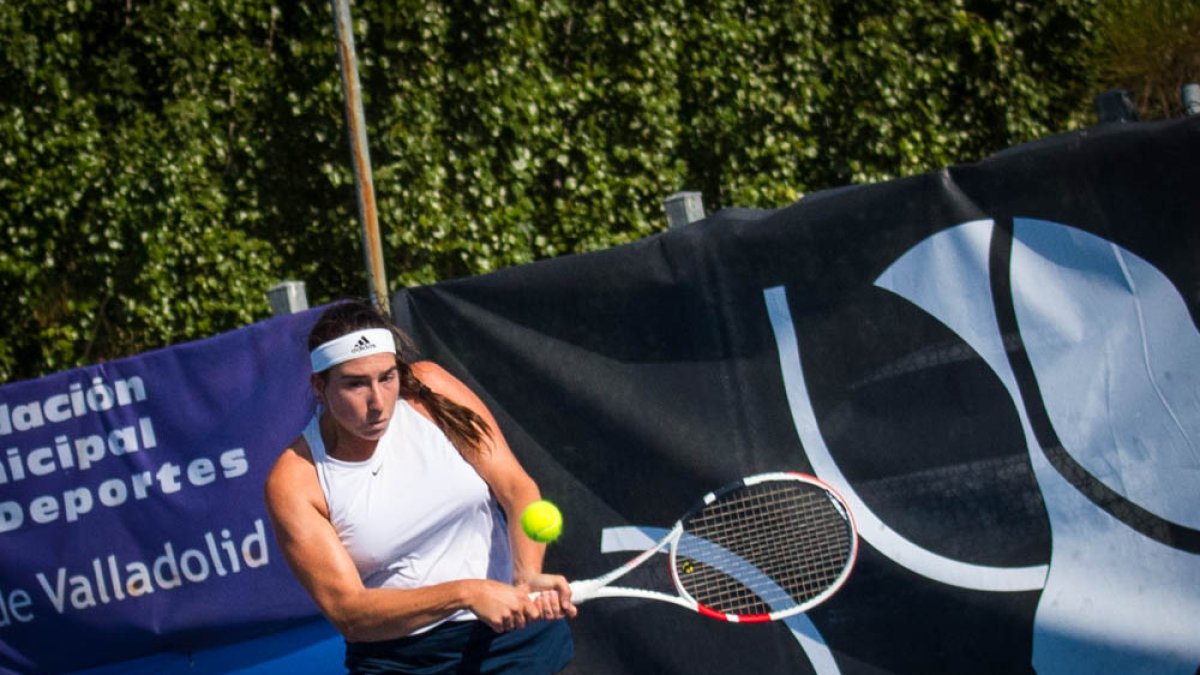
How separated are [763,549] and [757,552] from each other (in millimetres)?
22

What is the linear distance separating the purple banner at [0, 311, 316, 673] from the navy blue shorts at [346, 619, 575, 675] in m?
1.64

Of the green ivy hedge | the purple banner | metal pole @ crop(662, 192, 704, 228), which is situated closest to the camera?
the purple banner

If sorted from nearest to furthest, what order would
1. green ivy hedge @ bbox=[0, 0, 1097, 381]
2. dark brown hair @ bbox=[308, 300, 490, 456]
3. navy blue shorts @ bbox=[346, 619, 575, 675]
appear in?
1. navy blue shorts @ bbox=[346, 619, 575, 675]
2. dark brown hair @ bbox=[308, 300, 490, 456]
3. green ivy hedge @ bbox=[0, 0, 1097, 381]

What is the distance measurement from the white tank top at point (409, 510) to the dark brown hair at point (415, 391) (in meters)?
0.05

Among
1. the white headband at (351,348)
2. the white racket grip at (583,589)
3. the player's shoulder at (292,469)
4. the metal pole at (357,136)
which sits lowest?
the white racket grip at (583,589)

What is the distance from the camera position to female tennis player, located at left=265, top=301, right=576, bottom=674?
3.20m

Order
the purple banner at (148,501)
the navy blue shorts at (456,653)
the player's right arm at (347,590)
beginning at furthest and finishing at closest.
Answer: the purple banner at (148,501), the navy blue shorts at (456,653), the player's right arm at (347,590)

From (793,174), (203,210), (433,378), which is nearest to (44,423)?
(433,378)

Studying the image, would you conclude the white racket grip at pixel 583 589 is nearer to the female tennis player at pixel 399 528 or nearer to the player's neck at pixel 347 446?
the female tennis player at pixel 399 528

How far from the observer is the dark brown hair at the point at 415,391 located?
339 cm

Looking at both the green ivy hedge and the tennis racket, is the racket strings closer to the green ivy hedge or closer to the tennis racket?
the tennis racket

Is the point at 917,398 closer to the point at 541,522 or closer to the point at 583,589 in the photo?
the point at 583,589

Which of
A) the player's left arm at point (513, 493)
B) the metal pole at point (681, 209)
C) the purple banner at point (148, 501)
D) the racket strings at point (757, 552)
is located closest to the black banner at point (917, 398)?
the racket strings at point (757, 552)

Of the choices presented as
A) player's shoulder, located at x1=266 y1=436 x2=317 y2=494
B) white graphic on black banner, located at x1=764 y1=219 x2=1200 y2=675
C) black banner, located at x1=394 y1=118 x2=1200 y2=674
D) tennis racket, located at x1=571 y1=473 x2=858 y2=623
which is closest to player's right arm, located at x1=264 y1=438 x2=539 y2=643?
player's shoulder, located at x1=266 y1=436 x2=317 y2=494
